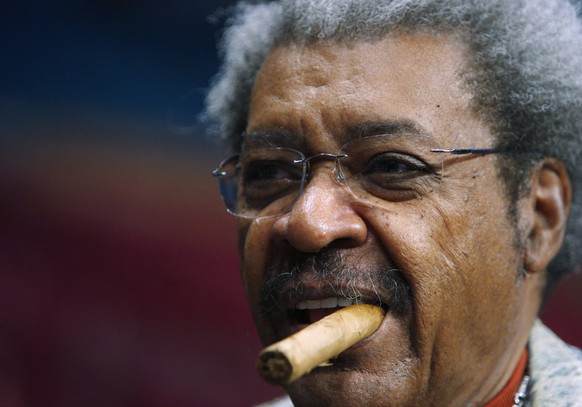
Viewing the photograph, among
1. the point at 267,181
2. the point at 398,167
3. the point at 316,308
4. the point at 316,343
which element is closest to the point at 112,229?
the point at 267,181

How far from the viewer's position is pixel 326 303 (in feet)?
5.79

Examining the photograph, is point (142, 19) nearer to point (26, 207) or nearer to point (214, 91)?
point (26, 207)

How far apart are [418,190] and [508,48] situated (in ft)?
1.72

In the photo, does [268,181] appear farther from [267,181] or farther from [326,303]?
[326,303]

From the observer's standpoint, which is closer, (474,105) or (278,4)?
(474,105)

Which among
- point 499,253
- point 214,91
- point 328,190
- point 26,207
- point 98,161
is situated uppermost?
point 98,161

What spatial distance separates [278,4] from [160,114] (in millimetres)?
2314

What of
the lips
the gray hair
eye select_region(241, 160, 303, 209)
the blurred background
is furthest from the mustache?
the blurred background

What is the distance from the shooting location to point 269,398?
399 centimetres

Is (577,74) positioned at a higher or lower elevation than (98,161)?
lower

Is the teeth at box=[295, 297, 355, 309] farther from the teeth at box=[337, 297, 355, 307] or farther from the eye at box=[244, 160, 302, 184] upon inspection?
the eye at box=[244, 160, 302, 184]

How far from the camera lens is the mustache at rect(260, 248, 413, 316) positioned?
1695 millimetres

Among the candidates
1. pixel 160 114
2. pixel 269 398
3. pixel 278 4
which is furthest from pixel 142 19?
pixel 269 398

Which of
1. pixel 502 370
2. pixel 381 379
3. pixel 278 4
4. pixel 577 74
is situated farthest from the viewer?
pixel 278 4
